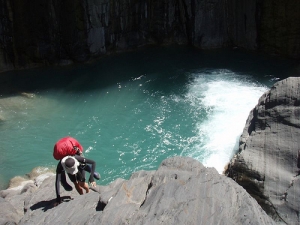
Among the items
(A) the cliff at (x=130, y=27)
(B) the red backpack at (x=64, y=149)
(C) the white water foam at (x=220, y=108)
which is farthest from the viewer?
(A) the cliff at (x=130, y=27)

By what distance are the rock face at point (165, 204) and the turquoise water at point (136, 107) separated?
12.3ft

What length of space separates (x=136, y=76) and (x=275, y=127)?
7698 millimetres

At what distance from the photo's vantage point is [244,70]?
1552 centimetres

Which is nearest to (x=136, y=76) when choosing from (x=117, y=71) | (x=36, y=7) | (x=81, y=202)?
(x=117, y=71)

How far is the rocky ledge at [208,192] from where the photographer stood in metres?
5.32

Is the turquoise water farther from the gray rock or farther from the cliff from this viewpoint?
the gray rock

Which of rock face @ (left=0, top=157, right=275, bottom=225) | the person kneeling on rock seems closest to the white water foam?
rock face @ (left=0, top=157, right=275, bottom=225)

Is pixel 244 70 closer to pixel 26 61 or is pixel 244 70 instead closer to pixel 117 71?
pixel 117 71

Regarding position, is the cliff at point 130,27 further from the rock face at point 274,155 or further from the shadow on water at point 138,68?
the rock face at point 274,155

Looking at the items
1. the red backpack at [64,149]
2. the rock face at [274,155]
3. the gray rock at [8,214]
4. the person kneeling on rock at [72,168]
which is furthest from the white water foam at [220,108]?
the gray rock at [8,214]

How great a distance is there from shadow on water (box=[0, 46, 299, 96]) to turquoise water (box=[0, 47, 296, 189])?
0.04 metres

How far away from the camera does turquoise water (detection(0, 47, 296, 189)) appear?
1101 centimetres

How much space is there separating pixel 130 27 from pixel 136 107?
5674mm

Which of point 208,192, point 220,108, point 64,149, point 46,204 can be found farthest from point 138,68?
point 208,192
